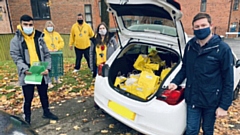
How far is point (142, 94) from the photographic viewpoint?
290 cm

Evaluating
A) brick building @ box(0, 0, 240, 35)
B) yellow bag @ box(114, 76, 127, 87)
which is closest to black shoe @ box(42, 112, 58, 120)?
yellow bag @ box(114, 76, 127, 87)

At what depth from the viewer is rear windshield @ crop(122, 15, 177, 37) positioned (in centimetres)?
292

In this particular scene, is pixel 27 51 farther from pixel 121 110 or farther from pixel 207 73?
pixel 207 73

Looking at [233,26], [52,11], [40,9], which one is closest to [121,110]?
[52,11]

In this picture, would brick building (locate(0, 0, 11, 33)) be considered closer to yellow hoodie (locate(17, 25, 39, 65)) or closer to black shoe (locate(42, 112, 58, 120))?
black shoe (locate(42, 112, 58, 120))

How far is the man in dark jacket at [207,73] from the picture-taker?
1999 mm

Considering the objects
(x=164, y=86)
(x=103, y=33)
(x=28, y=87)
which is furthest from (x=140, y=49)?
(x=28, y=87)

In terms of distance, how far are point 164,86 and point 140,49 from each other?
1.57 m

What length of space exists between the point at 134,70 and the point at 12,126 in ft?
7.52

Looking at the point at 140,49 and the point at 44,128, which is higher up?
the point at 140,49

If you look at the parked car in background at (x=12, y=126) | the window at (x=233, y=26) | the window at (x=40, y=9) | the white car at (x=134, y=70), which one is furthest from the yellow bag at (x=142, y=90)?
the window at (x=233, y=26)

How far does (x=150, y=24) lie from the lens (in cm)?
336

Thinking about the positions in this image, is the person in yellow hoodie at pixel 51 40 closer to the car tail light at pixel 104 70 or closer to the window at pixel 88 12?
the car tail light at pixel 104 70

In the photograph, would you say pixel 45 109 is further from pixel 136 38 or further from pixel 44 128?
pixel 136 38
